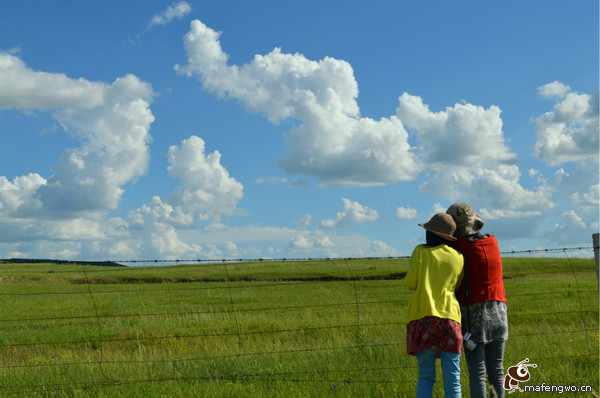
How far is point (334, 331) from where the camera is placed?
40.9ft

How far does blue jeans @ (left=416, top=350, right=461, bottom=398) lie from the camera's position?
470 centimetres

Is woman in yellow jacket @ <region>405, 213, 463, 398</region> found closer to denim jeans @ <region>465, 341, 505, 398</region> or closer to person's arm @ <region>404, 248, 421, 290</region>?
person's arm @ <region>404, 248, 421, 290</region>

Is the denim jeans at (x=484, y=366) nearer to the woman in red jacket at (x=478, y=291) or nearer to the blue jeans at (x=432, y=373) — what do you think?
the woman in red jacket at (x=478, y=291)

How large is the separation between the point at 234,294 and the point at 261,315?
9.47 metres

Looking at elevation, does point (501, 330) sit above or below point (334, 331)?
above

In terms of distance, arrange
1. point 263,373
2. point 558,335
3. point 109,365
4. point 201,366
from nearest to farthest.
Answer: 1. point 263,373
2. point 201,366
3. point 109,365
4. point 558,335

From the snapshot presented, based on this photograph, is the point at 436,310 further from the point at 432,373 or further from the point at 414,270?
the point at 432,373

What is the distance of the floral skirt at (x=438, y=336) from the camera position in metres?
4.64

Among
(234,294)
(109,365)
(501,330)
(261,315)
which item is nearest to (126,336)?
(261,315)

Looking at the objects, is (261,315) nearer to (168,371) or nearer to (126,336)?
(126,336)

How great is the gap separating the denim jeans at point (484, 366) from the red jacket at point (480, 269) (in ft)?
1.55

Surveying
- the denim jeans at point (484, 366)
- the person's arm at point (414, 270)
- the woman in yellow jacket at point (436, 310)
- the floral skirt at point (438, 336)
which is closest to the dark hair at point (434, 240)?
the woman in yellow jacket at point (436, 310)

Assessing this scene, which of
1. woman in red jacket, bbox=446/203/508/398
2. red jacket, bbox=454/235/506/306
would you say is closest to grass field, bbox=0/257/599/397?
woman in red jacket, bbox=446/203/508/398

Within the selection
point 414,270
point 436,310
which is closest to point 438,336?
point 436,310
